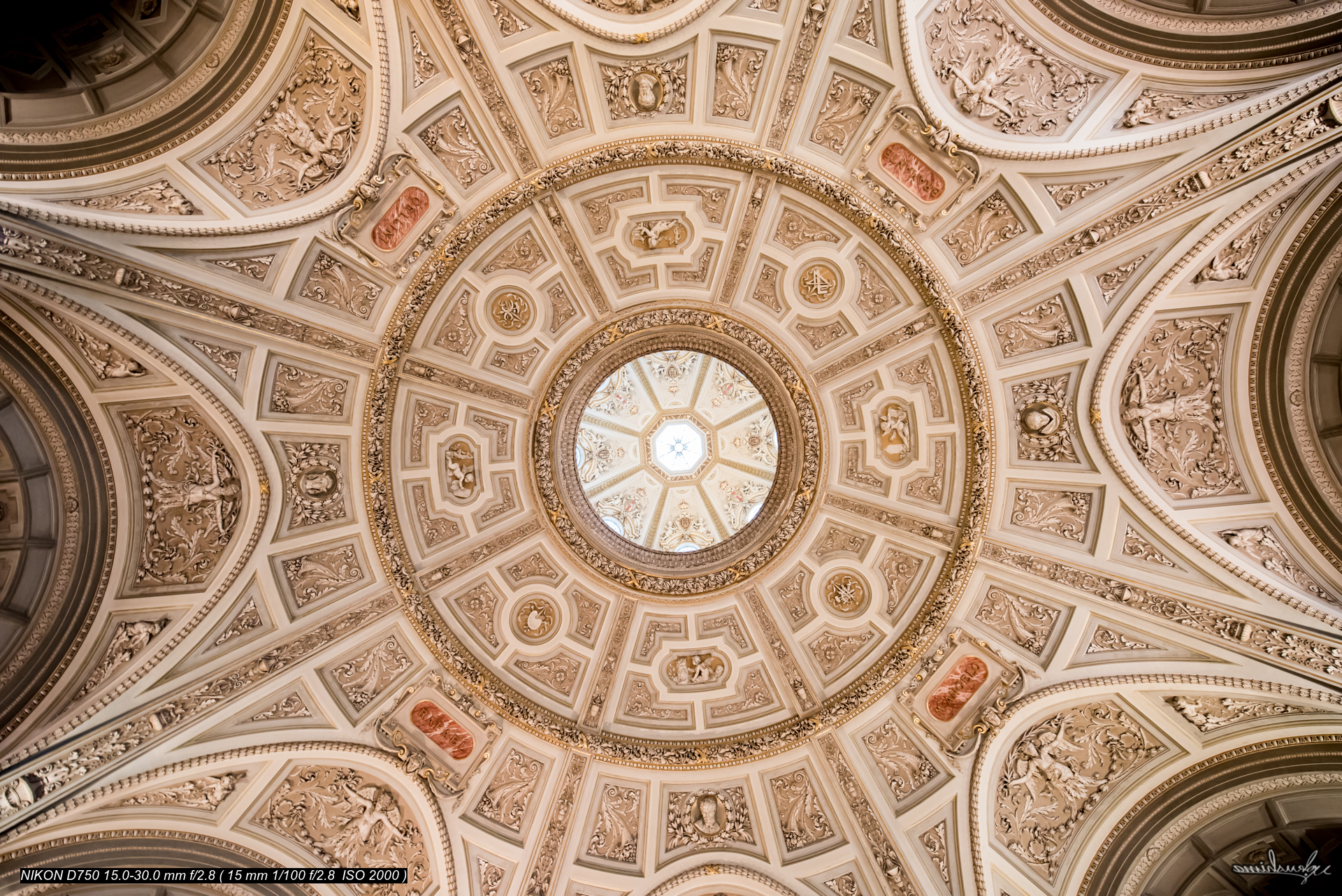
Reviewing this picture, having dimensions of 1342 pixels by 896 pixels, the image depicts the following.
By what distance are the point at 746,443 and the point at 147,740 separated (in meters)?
14.3

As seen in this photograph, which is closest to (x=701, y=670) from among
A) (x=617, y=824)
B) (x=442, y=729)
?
(x=617, y=824)

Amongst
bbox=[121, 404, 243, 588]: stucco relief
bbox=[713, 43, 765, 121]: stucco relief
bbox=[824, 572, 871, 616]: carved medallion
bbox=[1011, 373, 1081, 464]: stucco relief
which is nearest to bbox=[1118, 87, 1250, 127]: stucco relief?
bbox=[1011, 373, 1081, 464]: stucco relief

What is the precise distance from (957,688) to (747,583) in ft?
14.8

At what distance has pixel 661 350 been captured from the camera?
14445 millimetres

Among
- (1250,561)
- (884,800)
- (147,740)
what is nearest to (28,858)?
(147,740)

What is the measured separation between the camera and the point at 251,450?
11797mm

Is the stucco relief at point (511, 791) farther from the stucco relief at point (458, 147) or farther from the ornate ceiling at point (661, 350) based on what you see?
the stucco relief at point (458, 147)

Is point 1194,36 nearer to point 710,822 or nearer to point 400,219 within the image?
point 400,219

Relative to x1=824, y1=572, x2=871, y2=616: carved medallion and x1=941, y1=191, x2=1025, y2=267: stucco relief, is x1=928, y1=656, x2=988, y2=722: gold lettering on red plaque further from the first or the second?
x1=941, y1=191, x2=1025, y2=267: stucco relief

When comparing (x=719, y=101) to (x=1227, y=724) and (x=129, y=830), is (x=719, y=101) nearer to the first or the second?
(x=1227, y=724)

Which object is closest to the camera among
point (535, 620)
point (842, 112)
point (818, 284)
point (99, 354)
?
point (99, 354)

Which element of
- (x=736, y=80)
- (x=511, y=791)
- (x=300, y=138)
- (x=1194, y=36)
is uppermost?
(x=1194, y=36)

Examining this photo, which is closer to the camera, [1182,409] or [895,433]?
[1182,409]

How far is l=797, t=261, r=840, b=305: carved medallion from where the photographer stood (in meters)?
13.3
